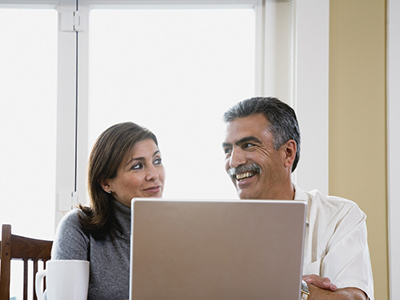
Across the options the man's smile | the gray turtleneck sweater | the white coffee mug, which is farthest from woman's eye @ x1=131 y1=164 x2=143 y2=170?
the white coffee mug

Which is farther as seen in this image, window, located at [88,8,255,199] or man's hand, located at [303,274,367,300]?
window, located at [88,8,255,199]

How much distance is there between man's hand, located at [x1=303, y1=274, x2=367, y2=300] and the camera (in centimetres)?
118

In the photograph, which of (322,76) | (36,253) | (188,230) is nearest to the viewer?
(188,230)

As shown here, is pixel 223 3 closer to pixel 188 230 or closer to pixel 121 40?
pixel 121 40

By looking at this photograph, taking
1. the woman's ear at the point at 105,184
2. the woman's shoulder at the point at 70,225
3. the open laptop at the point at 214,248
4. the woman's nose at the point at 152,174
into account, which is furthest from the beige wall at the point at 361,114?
the open laptop at the point at 214,248

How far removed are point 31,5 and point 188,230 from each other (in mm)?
2150

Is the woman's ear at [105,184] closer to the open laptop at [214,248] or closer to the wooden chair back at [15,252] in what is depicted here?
the wooden chair back at [15,252]

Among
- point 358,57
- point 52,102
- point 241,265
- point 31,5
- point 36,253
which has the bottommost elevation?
point 36,253

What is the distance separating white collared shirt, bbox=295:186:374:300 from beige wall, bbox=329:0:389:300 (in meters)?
0.85

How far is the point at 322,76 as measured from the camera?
2.37m

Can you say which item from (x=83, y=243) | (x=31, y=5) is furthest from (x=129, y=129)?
(x=31, y=5)

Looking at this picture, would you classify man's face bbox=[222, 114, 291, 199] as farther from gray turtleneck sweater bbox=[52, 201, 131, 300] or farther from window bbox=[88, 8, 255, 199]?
window bbox=[88, 8, 255, 199]

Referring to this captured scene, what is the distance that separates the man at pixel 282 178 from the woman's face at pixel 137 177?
0.28 metres

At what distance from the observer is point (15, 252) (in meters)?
1.55
